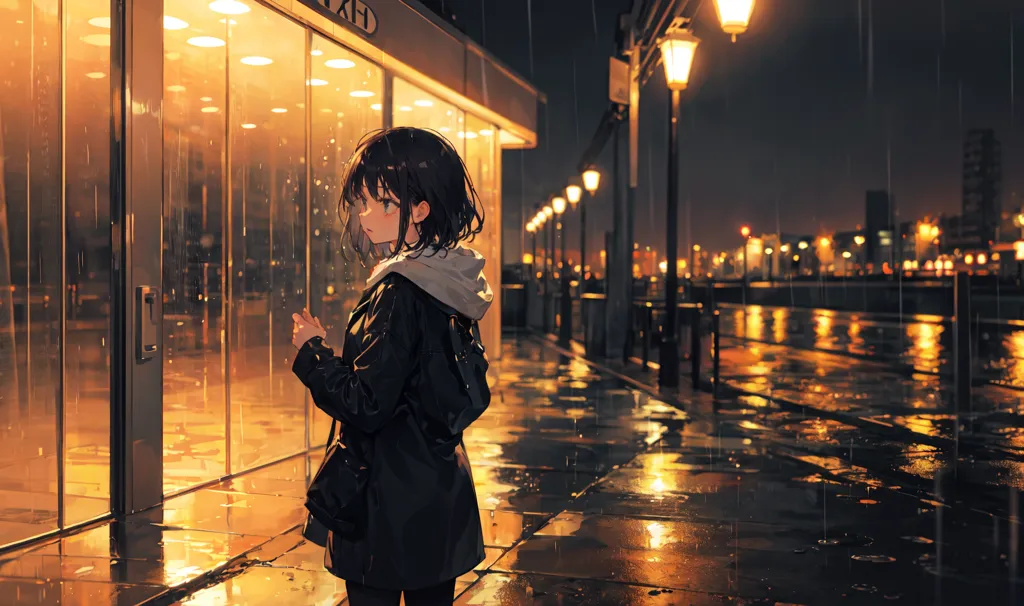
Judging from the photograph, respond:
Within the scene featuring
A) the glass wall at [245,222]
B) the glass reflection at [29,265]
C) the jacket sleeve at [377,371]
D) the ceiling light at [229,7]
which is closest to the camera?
the jacket sleeve at [377,371]

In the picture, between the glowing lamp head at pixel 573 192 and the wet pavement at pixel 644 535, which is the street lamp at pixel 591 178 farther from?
the wet pavement at pixel 644 535

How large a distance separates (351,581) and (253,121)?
653 cm

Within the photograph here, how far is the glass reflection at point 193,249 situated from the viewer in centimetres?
720

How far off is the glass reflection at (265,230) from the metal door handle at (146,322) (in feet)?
4.99

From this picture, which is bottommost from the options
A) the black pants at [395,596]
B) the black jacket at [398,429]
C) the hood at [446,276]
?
the black pants at [395,596]

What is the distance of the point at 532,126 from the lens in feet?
61.9

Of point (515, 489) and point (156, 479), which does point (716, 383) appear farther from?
point (156, 479)

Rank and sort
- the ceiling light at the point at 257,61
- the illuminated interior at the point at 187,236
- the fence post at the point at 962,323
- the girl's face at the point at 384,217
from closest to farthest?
the girl's face at the point at 384,217, the illuminated interior at the point at 187,236, the ceiling light at the point at 257,61, the fence post at the point at 962,323

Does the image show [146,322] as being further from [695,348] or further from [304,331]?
[695,348]

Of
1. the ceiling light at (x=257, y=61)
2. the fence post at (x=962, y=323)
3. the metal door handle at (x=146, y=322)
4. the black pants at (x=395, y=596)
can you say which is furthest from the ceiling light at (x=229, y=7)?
the fence post at (x=962, y=323)

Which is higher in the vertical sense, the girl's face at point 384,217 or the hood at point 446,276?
the girl's face at point 384,217

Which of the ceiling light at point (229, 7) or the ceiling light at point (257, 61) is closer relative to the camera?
the ceiling light at point (229, 7)

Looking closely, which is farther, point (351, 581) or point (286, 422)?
point (286, 422)

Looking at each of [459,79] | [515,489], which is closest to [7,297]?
[515,489]
